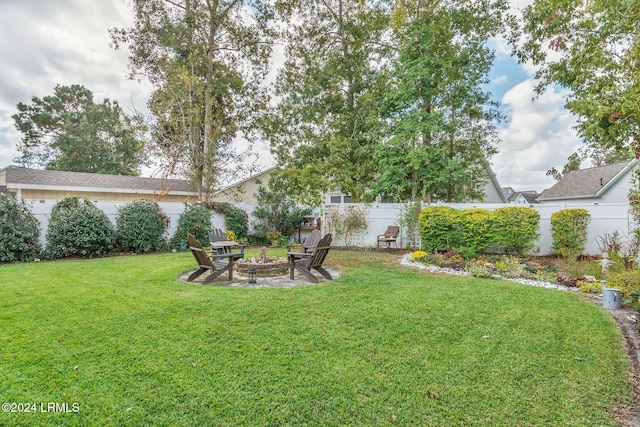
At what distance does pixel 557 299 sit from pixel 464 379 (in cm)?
365

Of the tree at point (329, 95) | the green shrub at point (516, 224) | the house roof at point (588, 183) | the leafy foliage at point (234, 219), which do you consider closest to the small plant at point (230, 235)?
the leafy foliage at point (234, 219)

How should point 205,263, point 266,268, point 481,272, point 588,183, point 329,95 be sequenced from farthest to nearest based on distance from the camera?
point 588,183 < point 329,95 < point 481,272 < point 266,268 < point 205,263

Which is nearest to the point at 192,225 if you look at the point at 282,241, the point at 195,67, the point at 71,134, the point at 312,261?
the point at 282,241

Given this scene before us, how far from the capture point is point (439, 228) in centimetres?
949

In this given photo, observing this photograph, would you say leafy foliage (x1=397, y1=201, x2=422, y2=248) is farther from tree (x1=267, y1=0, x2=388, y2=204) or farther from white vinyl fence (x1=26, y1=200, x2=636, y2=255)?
tree (x1=267, y1=0, x2=388, y2=204)

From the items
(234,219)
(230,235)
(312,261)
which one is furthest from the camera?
(234,219)

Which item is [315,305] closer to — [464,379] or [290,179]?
[464,379]

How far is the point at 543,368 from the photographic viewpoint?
2.85m

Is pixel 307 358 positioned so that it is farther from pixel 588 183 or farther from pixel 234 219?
pixel 588 183

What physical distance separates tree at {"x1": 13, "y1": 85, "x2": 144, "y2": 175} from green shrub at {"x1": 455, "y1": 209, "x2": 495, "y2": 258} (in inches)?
858

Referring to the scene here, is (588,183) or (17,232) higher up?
(588,183)

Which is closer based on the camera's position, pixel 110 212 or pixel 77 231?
pixel 77 231

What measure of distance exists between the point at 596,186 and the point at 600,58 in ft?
44.2

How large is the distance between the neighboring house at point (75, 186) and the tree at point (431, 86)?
9.83 meters
